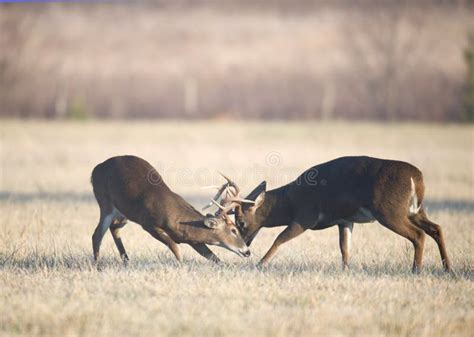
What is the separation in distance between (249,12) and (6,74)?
3770cm

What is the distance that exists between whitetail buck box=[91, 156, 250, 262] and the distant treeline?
1376 inches

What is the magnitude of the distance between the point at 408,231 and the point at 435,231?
Result: 46 centimetres

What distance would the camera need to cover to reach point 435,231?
1191cm

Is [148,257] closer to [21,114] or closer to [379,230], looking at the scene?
[379,230]

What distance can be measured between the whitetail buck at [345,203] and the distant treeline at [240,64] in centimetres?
3536

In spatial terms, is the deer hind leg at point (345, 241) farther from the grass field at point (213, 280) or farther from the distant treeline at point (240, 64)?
the distant treeline at point (240, 64)

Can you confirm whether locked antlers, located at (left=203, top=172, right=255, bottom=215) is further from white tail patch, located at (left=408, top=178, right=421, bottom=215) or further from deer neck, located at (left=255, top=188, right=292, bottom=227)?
white tail patch, located at (left=408, top=178, right=421, bottom=215)

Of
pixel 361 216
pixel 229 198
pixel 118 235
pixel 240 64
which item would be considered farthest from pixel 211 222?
pixel 240 64

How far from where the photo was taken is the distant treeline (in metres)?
54.8

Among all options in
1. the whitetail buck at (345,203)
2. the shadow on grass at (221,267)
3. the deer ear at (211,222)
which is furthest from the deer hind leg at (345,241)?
the deer ear at (211,222)

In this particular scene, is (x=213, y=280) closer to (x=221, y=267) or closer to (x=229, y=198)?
(x=221, y=267)

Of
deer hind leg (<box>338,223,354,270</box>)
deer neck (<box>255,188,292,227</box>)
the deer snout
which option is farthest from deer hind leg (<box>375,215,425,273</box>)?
the deer snout

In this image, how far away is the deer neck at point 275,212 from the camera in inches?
505

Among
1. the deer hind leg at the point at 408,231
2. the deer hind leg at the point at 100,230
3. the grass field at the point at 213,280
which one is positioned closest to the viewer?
the grass field at the point at 213,280
